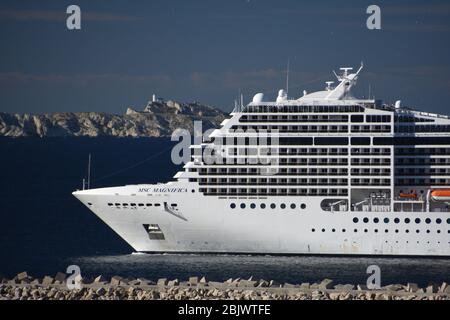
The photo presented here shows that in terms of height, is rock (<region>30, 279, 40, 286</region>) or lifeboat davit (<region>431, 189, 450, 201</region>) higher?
lifeboat davit (<region>431, 189, 450, 201</region>)

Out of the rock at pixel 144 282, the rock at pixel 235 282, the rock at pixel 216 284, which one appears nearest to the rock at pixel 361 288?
the rock at pixel 235 282

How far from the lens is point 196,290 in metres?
45.8

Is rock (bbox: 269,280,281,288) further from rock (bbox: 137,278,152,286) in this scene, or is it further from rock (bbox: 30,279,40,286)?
rock (bbox: 30,279,40,286)

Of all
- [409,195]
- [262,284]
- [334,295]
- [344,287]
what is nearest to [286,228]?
[409,195]

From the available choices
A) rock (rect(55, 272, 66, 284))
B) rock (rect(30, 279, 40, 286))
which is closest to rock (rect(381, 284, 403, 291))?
rock (rect(55, 272, 66, 284))

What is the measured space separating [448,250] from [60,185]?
165ft

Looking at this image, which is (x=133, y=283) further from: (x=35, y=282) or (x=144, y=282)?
(x=35, y=282)

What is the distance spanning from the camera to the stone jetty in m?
44.8

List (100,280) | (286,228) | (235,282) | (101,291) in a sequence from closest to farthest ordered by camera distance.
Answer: (101,291), (235,282), (100,280), (286,228)

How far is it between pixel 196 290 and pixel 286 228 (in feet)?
37.5

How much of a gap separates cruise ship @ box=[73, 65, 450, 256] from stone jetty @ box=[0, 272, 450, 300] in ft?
27.0

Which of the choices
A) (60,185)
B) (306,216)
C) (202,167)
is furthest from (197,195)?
(60,185)

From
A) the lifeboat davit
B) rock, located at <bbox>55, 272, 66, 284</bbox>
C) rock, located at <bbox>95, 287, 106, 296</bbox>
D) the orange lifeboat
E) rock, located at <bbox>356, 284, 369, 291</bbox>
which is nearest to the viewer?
rock, located at <bbox>95, 287, 106, 296</bbox>
